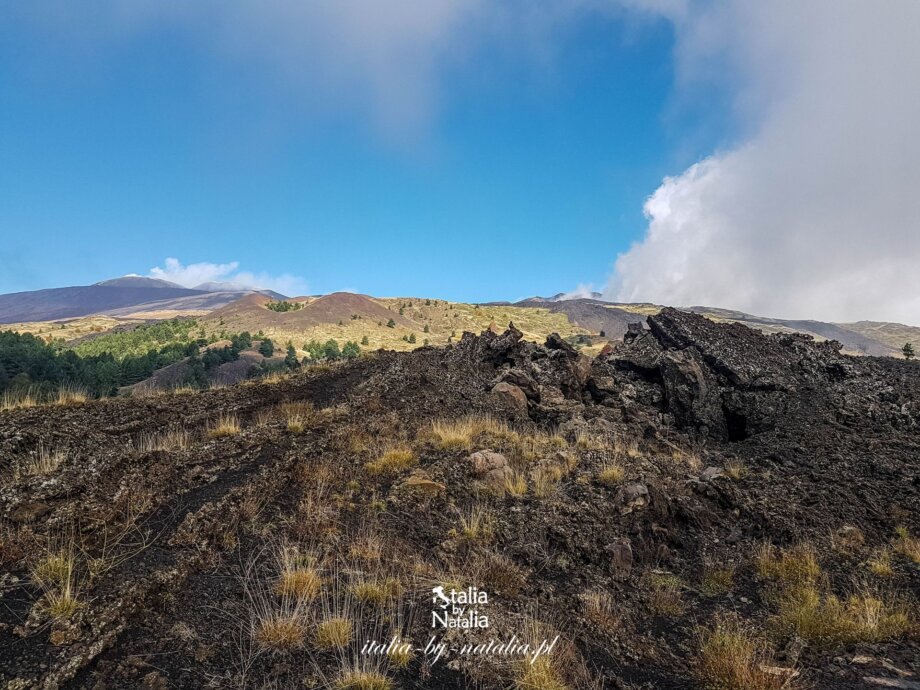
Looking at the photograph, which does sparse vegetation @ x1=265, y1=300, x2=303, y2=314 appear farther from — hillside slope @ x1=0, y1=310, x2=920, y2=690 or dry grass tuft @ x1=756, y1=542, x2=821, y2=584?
dry grass tuft @ x1=756, y1=542, x2=821, y2=584

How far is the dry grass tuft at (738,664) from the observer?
3.10 metres

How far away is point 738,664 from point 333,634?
2864 millimetres

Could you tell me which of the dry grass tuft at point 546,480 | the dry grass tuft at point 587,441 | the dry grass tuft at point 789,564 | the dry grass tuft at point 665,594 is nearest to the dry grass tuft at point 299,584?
the dry grass tuft at point 665,594

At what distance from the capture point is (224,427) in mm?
8469

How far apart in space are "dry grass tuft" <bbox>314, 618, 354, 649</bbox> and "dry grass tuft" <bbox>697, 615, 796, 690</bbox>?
2.60 m

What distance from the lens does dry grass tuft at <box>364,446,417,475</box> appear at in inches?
281

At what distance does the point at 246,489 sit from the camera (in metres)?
5.69

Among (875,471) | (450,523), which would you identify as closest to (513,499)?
(450,523)

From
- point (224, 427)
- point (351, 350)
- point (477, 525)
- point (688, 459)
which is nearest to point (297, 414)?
point (224, 427)

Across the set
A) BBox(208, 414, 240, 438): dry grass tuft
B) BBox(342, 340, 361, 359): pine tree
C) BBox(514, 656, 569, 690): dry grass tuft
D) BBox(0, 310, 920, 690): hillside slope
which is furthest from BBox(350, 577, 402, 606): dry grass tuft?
BBox(342, 340, 361, 359): pine tree

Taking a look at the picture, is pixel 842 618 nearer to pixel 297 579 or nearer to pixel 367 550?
pixel 367 550

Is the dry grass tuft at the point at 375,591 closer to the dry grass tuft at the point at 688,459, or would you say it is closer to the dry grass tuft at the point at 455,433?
the dry grass tuft at the point at 455,433

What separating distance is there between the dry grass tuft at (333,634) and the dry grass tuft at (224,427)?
5591mm

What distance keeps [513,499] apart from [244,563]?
3511 millimetres
